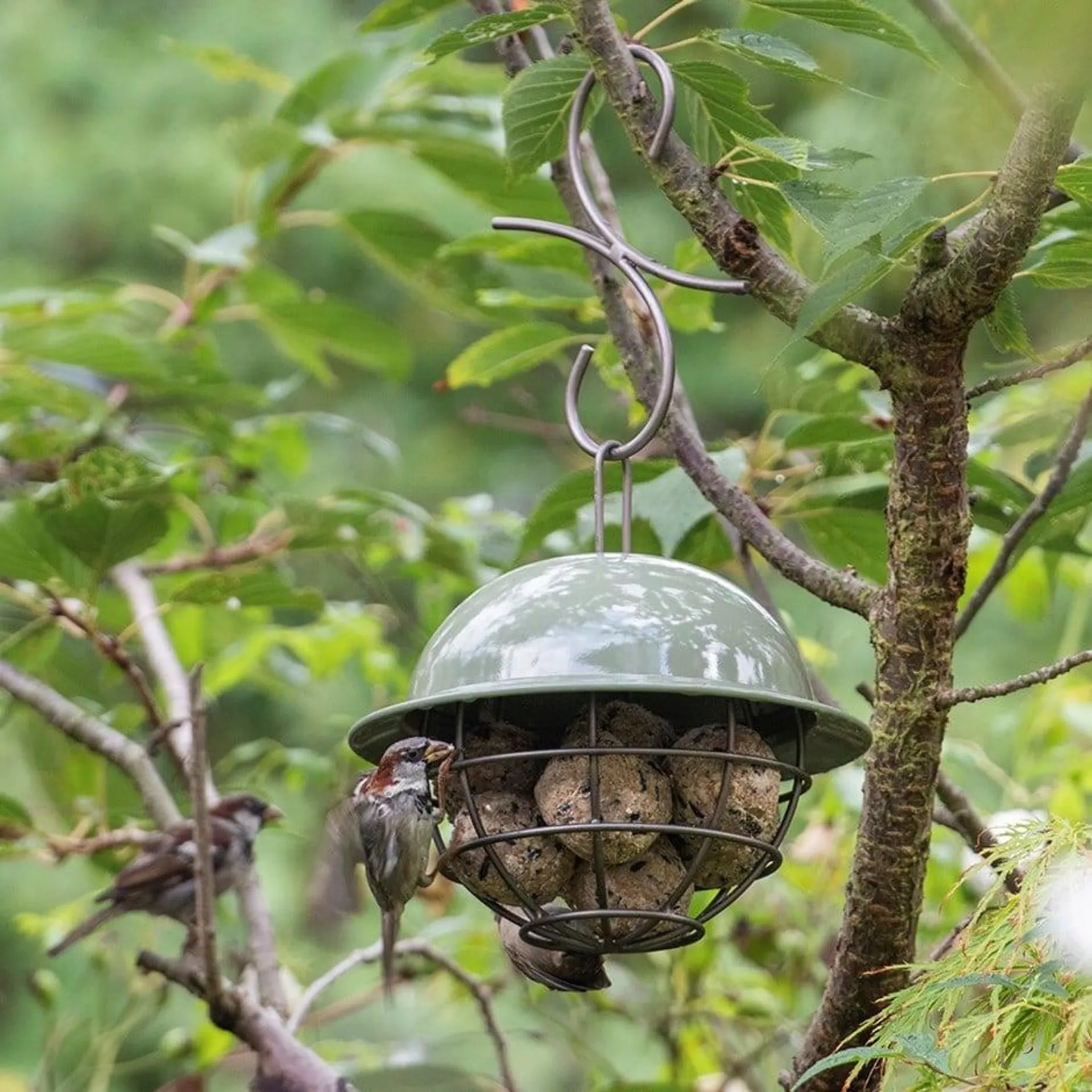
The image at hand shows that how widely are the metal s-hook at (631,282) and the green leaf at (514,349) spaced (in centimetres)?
51

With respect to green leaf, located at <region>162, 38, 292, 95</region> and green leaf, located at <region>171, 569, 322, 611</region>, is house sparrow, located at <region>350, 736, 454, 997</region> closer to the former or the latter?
green leaf, located at <region>171, 569, 322, 611</region>

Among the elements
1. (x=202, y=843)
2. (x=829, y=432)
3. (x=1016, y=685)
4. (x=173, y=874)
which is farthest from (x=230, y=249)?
(x=1016, y=685)

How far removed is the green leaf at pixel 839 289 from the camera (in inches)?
43.3

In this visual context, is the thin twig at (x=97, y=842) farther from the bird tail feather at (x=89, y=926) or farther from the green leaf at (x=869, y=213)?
the green leaf at (x=869, y=213)

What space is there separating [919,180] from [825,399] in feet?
2.76

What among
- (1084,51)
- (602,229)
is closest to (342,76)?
(602,229)

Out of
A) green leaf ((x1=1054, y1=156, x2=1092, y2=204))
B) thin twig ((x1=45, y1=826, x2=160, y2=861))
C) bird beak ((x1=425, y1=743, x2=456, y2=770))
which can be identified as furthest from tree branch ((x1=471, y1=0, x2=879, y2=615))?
thin twig ((x1=45, y1=826, x2=160, y2=861))

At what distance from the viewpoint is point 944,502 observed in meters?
1.21

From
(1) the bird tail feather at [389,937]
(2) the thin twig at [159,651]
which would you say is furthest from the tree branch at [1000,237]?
(2) the thin twig at [159,651]

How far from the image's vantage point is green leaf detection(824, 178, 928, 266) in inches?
41.0

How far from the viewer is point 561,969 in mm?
1472

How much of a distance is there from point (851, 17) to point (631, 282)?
0.28 metres

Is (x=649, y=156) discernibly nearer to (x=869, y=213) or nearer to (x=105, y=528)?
(x=869, y=213)

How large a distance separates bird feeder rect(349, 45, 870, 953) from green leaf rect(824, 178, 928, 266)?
189 mm
